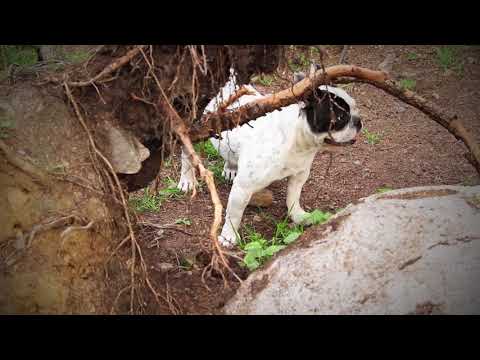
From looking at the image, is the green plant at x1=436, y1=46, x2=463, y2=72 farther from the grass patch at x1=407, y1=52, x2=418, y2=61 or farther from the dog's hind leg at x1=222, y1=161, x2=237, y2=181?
the dog's hind leg at x1=222, y1=161, x2=237, y2=181

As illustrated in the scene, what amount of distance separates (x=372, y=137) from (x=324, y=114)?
7.30ft

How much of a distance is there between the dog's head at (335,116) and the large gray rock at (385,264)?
1.03m

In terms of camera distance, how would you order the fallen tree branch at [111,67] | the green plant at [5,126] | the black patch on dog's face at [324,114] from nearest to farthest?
the green plant at [5,126]
the fallen tree branch at [111,67]
the black patch on dog's face at [324,114]

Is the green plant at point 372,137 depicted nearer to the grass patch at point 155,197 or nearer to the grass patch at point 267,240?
the grass patch at point 267,240

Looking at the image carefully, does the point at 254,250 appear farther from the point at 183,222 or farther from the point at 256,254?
the point at 183,222

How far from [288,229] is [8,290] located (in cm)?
248

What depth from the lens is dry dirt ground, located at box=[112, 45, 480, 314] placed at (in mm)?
2932

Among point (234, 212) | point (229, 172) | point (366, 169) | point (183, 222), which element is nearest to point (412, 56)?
point (366, 169)

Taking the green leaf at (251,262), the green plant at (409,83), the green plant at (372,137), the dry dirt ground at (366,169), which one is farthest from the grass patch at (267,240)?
the green plant at (409,83)

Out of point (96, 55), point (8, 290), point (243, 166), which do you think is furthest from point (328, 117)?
point (8, 290)

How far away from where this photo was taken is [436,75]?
621cm

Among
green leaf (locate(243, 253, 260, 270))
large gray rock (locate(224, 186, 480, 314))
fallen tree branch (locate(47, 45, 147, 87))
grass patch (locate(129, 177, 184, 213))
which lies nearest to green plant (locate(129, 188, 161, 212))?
grass patch (locate(129, 177, 184, 213))

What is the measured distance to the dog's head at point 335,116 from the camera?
11.2 ft

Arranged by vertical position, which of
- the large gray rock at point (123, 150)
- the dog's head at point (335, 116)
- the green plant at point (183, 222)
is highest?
the large gray rock at point (123, 150)
